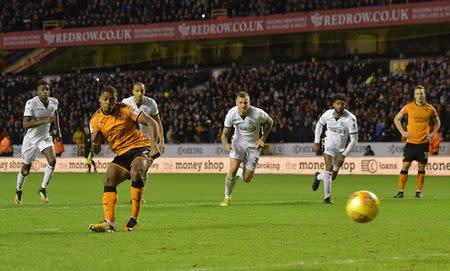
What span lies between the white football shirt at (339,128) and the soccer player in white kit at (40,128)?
17.7ft

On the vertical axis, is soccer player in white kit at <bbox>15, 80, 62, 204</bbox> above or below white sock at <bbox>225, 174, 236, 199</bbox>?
above

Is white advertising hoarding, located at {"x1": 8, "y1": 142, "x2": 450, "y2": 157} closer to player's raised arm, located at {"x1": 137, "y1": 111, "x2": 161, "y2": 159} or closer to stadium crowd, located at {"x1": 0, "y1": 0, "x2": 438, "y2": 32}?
stadium crowd, located at {"x1": 0, "y1": 0, "x2": 438, "y2": 32}

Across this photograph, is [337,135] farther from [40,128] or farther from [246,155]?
[40,128]

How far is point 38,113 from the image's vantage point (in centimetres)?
1519

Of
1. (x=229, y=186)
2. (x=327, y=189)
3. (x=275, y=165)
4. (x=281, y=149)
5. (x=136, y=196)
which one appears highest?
(x=136, y=196)

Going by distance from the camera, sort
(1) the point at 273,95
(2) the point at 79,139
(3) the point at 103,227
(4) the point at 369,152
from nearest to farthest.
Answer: (3) the point at 103,227
(4) the point at 369,152
(2) the point at 79,139
(1) the point at 273,95

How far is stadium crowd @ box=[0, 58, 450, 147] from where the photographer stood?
34.9 meters

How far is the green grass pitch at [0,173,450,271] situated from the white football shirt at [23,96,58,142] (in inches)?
53.7

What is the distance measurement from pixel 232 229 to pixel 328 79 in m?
30.4

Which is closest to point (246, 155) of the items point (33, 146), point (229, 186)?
point (229, 186)

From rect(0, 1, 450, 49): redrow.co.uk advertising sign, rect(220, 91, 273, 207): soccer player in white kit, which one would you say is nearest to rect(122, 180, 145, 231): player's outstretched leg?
rect(220, 91, 273, 207): soccer player in white kit

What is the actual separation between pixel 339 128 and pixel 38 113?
19.5 feet

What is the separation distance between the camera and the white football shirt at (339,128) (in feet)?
50.8

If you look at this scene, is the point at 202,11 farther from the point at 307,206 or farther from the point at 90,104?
the point at 307,206
